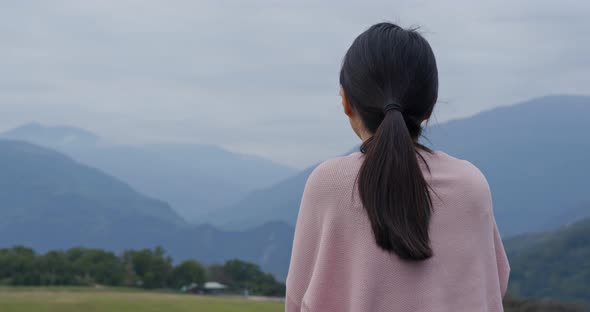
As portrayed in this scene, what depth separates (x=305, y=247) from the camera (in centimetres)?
179

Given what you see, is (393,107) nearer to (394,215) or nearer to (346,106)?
(346,106)

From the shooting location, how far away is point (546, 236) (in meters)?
77.2

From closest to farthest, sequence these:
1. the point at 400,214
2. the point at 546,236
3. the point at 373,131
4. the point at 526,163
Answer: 1. the point at 400,214
2. the point at 373,131
3. the point at 546,236
4. the point at 526,163

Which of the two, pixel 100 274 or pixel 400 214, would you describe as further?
pixel 100 274

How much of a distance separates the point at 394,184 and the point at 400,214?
7cm

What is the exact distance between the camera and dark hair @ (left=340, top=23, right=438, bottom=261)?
1.68 metres

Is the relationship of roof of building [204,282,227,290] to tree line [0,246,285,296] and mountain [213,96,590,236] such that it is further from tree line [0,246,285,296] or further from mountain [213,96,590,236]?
mountain [213,96,590,236]

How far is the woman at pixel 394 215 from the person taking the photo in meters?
1.70

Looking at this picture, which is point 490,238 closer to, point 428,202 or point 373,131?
point 428,202

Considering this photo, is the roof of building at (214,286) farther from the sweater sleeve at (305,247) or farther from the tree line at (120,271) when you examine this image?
the sweater sleeve at (305,247)

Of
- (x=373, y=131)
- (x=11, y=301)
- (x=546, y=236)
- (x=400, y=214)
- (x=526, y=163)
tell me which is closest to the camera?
(x=400, y=214)

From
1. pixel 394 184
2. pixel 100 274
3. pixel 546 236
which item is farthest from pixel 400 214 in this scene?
pixel 546 236

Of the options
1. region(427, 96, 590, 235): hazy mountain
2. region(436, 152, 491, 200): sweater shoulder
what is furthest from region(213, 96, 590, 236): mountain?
region(436, 152, 491, 200): sweater shoulder

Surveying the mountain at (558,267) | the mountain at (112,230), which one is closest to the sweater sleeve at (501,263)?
the mountain at (558,267)
